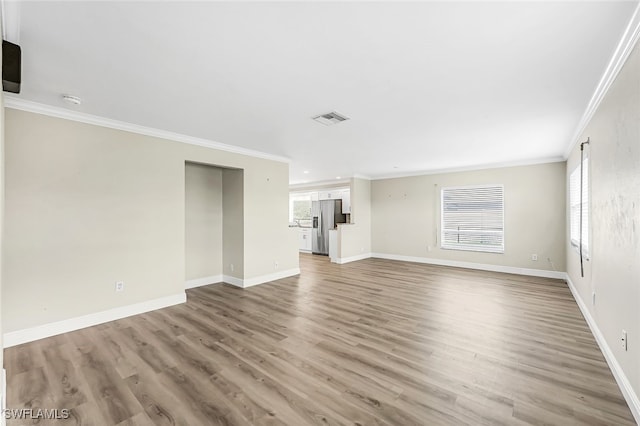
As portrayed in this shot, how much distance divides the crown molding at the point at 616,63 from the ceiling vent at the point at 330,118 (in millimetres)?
2226

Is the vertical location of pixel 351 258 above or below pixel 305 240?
below

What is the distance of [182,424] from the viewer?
1805 millimetres

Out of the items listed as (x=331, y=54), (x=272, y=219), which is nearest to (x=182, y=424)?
(x=331, y=54)

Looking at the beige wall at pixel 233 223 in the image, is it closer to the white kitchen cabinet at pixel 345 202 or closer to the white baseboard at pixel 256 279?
the white baseboard at pixel 256 279

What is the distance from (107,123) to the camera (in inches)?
137

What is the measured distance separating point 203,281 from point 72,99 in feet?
11.0

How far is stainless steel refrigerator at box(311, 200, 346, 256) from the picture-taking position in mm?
9062

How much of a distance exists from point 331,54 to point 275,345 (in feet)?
8.64

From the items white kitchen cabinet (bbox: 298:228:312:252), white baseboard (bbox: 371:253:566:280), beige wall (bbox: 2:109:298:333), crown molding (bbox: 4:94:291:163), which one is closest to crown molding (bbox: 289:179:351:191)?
white kitchen cabinet (bbox: 298:228:312:252)

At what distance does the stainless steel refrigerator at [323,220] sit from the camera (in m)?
9.06

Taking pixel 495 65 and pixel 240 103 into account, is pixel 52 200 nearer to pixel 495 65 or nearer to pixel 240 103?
pixel 240 103

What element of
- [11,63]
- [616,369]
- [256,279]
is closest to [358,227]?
[256,279]

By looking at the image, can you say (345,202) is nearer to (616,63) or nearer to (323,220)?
(323,220)

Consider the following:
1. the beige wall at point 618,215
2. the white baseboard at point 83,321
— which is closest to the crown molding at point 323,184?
the white baseboard at point 83,321
